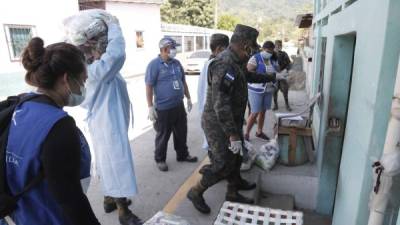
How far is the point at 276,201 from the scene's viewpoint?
3926mm

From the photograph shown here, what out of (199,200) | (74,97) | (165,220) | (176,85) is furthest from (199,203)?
(74,97)

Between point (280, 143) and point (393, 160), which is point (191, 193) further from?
point (393, 160)

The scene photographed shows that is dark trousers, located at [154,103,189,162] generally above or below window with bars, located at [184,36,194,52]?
below

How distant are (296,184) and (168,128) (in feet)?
6.05

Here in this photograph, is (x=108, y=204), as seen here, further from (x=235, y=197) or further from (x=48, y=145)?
(x=48, y=145)

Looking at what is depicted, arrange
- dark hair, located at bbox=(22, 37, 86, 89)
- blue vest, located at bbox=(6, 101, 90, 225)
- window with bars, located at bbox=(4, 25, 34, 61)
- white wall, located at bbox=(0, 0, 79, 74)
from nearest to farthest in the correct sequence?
1. blue vest, located at bbox=(6, 101, 90, 225)
2. dark hair, located at bbox=(22, 37, 86, 89)
3. white wall, located at bbox=(0, 0, 79, 74)
4. window with bars, located at bbox=(4, 25, 34, 61)

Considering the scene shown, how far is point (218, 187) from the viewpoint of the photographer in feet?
12.3

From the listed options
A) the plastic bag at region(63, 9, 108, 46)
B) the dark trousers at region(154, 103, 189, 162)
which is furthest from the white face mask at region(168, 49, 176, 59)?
the plastic bag at region(63, 9, 108, 46)

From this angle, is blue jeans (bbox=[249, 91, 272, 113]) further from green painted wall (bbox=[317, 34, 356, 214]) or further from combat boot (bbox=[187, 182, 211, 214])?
combat boot (bbox=[187, 182, 211, 214])

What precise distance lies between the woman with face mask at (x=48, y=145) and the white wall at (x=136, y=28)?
1459 cm

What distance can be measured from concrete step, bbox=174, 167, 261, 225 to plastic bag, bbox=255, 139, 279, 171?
0.19 meters

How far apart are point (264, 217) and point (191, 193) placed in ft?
2.77

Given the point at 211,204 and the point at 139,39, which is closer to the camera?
the point at 211,204

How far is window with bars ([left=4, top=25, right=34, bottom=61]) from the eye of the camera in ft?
34.0
